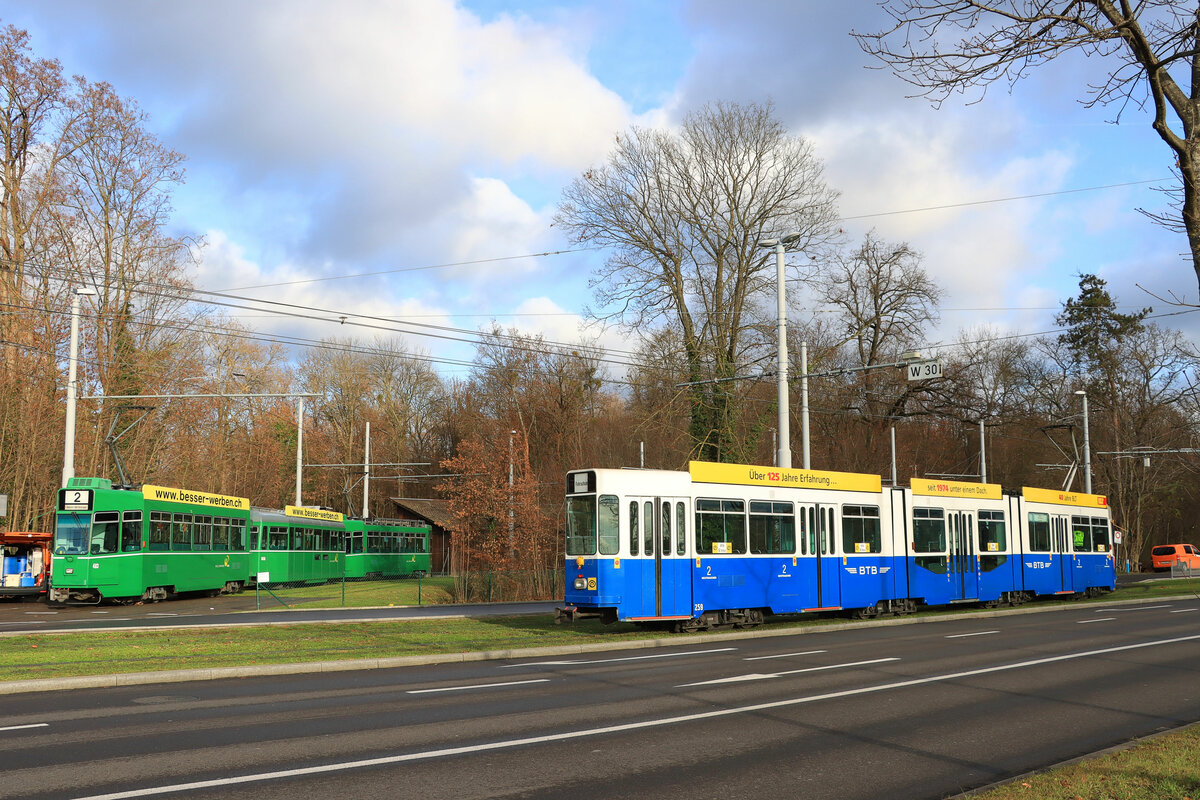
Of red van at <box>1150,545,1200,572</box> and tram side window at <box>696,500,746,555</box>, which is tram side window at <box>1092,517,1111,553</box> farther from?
red van at <box>1150,545,1200,572</box>

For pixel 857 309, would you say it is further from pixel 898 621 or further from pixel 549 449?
pixel 898 621

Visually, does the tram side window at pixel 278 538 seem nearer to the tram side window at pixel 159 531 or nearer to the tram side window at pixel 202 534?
the tram side window at pixel 202 534

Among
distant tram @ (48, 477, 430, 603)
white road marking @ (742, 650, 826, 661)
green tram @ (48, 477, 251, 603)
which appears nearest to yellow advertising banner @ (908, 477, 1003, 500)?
white road marking @ (742, 650, 826, 661)

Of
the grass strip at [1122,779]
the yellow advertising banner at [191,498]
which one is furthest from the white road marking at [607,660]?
the yellow advertising banner at [191,498]

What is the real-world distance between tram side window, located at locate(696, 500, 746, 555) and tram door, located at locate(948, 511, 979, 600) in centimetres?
946

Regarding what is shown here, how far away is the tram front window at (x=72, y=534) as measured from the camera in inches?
1179

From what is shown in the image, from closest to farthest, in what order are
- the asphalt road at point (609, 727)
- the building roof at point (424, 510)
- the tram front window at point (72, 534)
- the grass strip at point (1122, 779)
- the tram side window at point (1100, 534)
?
the grass strip at point (1122, 779)
the asphalt road at point (609, 727)
the tram front window at point (72, 534)
the tram side window at point (1100, 534)
the building roof at point (424, 510)

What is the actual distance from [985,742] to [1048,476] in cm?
6120

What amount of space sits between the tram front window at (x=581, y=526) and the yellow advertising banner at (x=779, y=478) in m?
2.42

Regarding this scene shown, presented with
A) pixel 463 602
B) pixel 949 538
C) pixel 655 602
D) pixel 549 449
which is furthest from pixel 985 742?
pixel 549 449

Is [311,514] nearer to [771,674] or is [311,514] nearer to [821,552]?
[821,552]

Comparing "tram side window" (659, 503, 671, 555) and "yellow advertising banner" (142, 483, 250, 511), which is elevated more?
"yellow advertising banner" (142, 483, 250, 511)

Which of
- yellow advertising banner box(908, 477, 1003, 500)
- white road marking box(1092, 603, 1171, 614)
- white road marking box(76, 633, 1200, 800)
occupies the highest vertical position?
yellow advertising banner box(908, 477, 1003, 500)

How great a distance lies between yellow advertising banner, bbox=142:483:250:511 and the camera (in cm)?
3136
